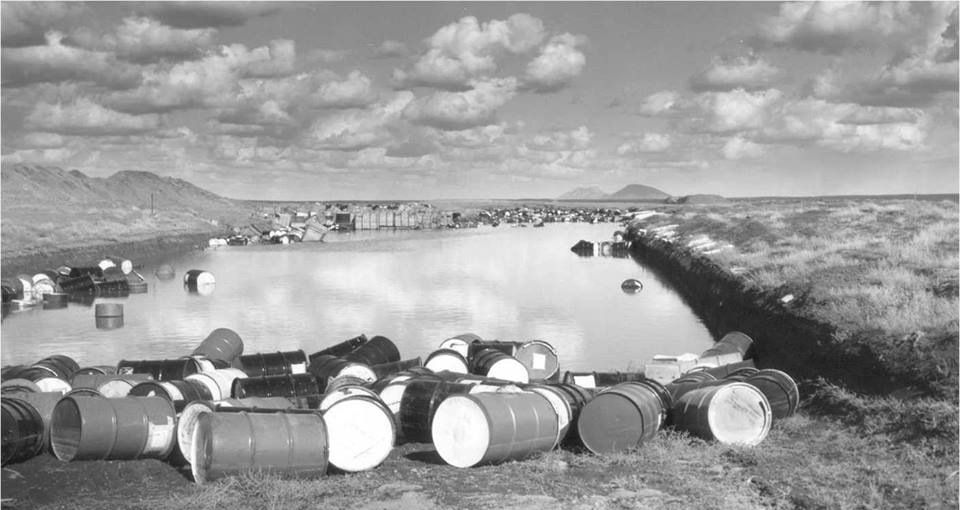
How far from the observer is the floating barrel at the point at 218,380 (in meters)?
13.1

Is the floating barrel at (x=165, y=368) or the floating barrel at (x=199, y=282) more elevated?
the floating barrel at (x=199, y=282)

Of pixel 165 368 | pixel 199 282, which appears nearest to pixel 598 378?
pixel 165 368

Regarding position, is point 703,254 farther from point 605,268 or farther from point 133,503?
point 133,503

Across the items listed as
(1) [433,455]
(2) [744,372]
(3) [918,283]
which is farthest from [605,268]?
(1) [433,455]

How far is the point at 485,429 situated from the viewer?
384 inches

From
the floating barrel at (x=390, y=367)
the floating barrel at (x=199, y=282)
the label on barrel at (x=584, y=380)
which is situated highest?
the floating barrel at (x=199, y=282)

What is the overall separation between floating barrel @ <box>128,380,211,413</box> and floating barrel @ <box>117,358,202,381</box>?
2.10 meters

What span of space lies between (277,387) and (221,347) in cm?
485

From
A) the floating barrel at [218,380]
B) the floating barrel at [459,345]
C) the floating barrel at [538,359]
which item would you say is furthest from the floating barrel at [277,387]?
the floating barrel at [538,359]

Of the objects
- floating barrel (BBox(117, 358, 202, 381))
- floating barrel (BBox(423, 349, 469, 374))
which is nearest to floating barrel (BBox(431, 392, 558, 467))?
floating barrel (BBox(423, 349, 469, 374))

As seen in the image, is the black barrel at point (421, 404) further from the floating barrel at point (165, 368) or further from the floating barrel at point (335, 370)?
the floating barrel at point (165, 368)

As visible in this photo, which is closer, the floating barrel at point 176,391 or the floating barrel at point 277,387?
the floating barrel at point 176,391

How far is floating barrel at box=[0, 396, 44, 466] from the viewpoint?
10.1m

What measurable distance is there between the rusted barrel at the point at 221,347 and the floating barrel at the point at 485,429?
8.03 m
